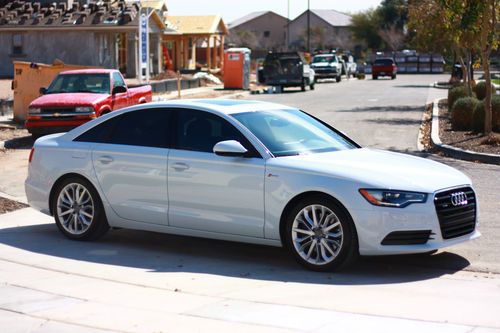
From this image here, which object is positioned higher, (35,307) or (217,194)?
(217,194)

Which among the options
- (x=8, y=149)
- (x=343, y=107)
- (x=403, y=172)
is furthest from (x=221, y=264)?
(x=343, y=107)

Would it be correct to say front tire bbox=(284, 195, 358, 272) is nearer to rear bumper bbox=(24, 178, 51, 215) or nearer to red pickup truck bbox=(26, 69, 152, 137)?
rear bumper bbox=(24, 178, 51, 215)

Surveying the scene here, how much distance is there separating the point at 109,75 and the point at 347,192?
13843 millimetres

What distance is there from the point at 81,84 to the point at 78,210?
11.5 meters

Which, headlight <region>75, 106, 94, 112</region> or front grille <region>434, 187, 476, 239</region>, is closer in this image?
front grille <region>434, 187, 476, 239</region>

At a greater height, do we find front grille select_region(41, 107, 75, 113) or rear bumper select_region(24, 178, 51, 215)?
front grille select_region(41, 107, 75, 113)

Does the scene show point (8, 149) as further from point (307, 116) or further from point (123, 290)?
point (123, 290)

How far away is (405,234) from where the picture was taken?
8242 mm

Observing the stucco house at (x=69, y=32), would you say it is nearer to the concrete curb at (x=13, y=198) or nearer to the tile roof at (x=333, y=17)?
the concrete curb at (x=13, y=198)

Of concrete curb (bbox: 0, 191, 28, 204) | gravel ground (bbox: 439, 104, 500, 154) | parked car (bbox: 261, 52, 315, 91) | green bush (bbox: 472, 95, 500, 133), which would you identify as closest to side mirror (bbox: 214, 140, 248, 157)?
concrete curb (bbox: 0, 191, 28, 204)

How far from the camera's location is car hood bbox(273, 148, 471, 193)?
8281 millimetres

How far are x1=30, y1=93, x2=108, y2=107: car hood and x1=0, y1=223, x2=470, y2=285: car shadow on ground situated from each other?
9.47 meters

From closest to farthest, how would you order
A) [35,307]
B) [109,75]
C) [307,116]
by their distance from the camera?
[35,307] < [307,116] < [109,75]

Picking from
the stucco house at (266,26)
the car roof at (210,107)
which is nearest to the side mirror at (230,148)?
the car roof at (210,107)
